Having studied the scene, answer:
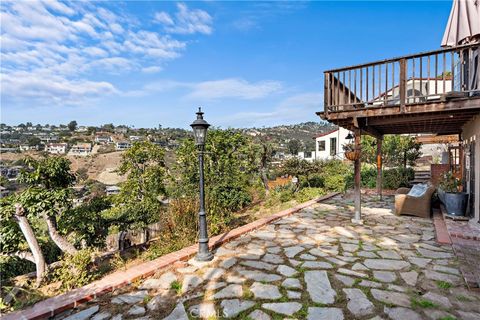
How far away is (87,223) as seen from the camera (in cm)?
446

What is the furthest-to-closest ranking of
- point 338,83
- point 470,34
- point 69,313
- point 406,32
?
point 406,32 < point 338,83 < point 470,34 < point 69,313

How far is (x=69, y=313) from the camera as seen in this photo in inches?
103

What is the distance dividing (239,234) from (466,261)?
3.34 metres

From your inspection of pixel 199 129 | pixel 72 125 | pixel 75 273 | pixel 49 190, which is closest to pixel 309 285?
pixel 199 129

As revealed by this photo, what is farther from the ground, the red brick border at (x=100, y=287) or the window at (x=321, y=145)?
the window at (x=321, y=145)

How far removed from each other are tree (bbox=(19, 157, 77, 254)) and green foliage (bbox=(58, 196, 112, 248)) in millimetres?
170

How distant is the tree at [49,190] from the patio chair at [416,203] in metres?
6.86

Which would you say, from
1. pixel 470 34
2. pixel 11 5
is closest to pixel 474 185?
pixel 470 34

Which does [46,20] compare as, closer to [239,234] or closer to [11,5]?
[11,5]

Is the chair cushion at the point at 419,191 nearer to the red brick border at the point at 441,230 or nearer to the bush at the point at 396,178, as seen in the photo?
the red brick border at the point at 441,230

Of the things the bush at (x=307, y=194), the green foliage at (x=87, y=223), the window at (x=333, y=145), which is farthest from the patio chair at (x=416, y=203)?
the window at (x=333, y=145)

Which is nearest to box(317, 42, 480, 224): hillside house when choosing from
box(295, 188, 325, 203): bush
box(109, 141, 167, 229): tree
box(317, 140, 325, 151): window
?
box(295, 188, 325, 203): bush

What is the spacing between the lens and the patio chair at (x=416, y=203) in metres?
6.21

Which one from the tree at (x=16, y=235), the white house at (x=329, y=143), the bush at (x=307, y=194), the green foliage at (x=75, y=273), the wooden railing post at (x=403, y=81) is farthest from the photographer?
the white house at (x=329, y=143)
